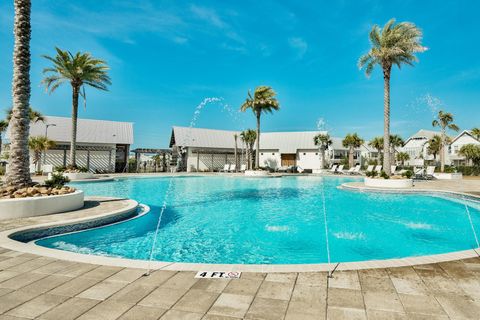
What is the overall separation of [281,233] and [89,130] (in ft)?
109

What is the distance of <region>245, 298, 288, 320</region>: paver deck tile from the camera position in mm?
2846

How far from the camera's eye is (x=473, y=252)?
4.89 m

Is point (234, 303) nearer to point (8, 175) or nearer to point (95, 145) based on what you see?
point (8, 175)

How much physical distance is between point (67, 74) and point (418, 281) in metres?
24.7

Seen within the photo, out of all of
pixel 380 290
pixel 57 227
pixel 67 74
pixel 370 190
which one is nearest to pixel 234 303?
pixel 380 290

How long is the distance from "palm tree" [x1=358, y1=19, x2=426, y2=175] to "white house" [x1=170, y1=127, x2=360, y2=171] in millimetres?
23222

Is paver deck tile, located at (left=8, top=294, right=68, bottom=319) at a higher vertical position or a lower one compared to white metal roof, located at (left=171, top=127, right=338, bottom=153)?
lower

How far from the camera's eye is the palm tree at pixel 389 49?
750 inches

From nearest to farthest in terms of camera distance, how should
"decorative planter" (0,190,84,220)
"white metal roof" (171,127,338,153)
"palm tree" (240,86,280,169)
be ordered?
"decorative planter" (0,190,84,220)
"palm tree" (240,86,280,169)
"white metal roof" (171,127,338,153)

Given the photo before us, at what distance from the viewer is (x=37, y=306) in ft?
9.92

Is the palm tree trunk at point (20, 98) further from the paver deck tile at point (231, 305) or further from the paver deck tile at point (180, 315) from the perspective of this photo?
the paver deck tile at point (231, 305)

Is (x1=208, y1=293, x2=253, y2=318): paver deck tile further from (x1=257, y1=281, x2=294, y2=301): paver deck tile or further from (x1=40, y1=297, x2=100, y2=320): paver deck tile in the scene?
(x1=40, y1=297, x2=100, y2=320): paver deck tile

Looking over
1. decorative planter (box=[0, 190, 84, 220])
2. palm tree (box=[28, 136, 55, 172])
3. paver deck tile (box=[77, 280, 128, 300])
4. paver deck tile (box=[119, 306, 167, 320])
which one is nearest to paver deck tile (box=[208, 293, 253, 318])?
paver deck tile (box=[119, 306, 167, 320])

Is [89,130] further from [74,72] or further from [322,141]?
[322,141]
